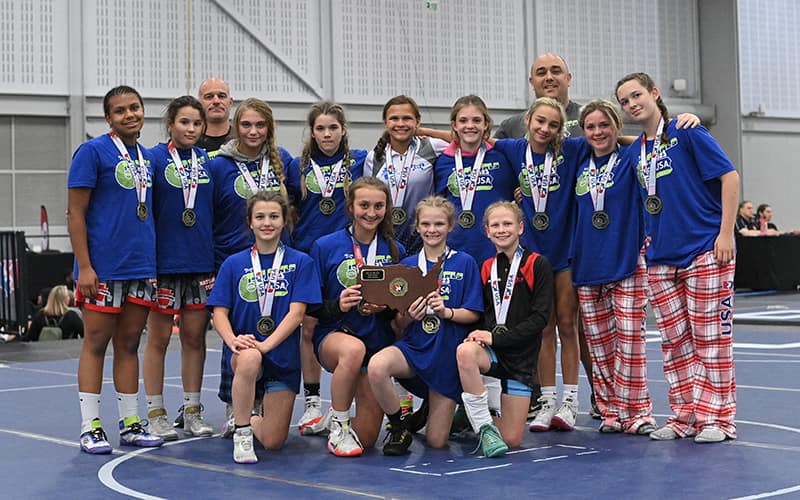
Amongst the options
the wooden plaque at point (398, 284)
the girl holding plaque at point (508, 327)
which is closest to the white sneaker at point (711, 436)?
the girl holding plaque at point (508, 327)

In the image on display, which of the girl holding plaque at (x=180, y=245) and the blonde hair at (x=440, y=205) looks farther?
the girl holding plaque at (x=180, y=245)

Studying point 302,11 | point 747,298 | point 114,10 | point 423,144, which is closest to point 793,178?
point 747,298

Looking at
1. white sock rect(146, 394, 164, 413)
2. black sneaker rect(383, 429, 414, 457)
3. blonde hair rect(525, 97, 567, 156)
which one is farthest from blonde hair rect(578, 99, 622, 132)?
white sock rect(146, 394, 164, 413)

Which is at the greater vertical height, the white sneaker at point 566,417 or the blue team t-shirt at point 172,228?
the blue team t-shirt at point 172,228

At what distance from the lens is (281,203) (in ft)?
17.7

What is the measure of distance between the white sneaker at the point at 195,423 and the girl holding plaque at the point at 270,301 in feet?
1.64

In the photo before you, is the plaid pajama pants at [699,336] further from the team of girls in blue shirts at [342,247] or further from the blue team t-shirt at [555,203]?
the blue team t-shirt at [555,203]

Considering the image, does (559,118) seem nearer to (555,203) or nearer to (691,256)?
(555,203)

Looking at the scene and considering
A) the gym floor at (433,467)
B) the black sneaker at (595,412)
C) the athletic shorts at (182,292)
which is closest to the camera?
the gym floor at (433,467)

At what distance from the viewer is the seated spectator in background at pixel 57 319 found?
1188 cm

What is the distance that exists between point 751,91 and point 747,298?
24.5ft

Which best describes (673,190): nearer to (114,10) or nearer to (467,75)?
(114,10)

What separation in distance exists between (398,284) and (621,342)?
3.99 feet

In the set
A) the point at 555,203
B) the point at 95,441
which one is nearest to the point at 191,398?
the point at 95,441
